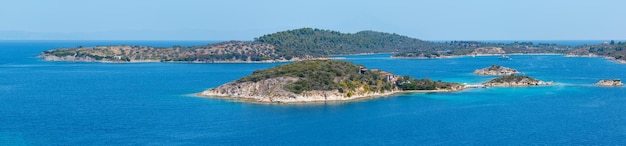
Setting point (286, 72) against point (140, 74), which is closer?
point (286, 72)

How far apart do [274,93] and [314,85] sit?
4.54m

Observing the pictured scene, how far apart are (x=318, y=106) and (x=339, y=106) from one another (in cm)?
214

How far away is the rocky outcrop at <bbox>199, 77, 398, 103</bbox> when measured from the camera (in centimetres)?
7788

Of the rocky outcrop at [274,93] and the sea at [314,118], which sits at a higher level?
the rocky outcrop at [274,93]

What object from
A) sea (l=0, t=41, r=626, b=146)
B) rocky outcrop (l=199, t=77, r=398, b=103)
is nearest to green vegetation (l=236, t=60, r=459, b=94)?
rocky outcrop (l=199, t=77, r=398, b=103)

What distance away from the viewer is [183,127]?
197 ft

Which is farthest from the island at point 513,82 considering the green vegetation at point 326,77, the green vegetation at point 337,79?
the green vegetation at point 326,77

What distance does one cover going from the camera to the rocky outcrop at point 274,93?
255 ft

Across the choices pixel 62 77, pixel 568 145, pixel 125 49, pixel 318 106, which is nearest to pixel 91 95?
pixel 318 106

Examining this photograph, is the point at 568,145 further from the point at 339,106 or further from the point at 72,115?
the point at 72,115

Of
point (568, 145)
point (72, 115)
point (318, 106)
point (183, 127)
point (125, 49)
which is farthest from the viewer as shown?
point (125, 49)

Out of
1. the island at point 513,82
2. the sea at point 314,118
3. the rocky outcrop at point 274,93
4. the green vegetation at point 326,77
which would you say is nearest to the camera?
the sea at point 314,118

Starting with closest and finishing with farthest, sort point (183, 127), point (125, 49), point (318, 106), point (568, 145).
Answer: point (568, 145) < point (183, 127) < point (318, 106) < point (125, 49)

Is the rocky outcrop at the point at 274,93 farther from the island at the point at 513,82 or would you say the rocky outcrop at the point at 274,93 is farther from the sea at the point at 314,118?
the island at the point at 513,82
